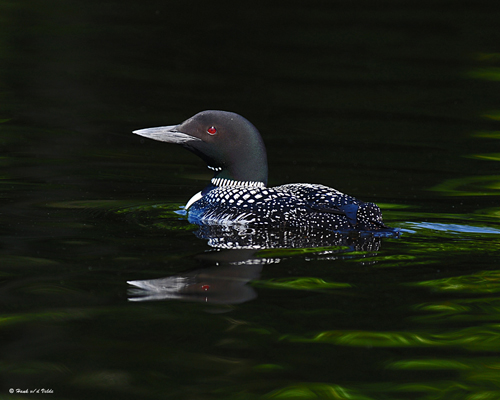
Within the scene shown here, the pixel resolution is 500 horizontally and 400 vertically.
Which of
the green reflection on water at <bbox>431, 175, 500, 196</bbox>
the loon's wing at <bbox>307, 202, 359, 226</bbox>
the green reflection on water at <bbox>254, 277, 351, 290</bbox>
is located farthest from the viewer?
the green reflection on water at <bbox>431, 175, 500, 196</bbox>

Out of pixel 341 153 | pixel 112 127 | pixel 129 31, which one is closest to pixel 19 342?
pixel 341 153

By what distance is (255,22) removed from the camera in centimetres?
1296

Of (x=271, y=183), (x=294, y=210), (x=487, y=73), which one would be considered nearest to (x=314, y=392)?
(x=294, y=210)

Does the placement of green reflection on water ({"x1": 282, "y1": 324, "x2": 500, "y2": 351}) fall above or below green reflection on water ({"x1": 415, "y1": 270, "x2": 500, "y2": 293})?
below

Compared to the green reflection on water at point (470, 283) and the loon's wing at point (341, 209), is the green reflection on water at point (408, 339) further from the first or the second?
the loon's wing at point (341, 209)

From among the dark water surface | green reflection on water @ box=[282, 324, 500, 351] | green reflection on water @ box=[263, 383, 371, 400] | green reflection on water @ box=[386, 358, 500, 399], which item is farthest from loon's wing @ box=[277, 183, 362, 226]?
green reflection on water @ box=[263, 383, 371, 400]

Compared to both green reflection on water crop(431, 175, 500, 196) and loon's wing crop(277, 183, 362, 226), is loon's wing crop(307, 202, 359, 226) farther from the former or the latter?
green reflection on water crop(431, 175, 500, 196)

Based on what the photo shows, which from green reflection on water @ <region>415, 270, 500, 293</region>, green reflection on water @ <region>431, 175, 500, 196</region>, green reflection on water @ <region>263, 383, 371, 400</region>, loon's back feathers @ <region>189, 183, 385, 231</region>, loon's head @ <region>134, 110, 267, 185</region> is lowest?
green reflection on water @ <region>263, 383, 371, 400</region>

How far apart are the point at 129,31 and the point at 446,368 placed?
10108 millimetres

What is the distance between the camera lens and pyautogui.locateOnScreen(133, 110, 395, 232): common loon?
496 cm

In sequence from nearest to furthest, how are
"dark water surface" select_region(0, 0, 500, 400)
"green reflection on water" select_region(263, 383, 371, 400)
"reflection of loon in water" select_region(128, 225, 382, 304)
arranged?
"green reflection on water" select_region(263, 383, 371, 400) < "dark water surface" select_region(0, 0, 500, 400) < "reflection of loon in water" select_region(128, 225, 382, 304)

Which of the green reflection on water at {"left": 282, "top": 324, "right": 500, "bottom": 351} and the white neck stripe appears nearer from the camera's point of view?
the green reflection on water at {"left": 282, "top": 324, "right": 500, "bottom": 351}

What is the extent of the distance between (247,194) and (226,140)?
566mm

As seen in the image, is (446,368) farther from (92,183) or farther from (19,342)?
(92,183)
